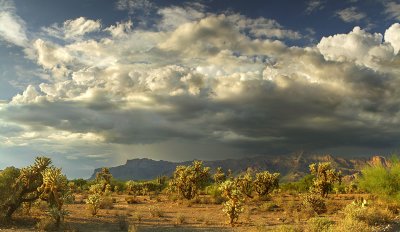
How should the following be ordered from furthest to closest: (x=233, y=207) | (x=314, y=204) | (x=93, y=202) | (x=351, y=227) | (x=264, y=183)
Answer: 1. (x=264, y=183)
2. (x=314, y=204)
3. (x=93, y=202)
4. (x=233, y=207)
5. (x=351, y=227)

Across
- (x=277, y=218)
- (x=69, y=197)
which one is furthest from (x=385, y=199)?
(x=69, y=197)

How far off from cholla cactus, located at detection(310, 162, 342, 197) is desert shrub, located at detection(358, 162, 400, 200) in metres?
10.8

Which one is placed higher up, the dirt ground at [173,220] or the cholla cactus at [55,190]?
the cholla cactus at [55,190]

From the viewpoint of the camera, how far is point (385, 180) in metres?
40.1

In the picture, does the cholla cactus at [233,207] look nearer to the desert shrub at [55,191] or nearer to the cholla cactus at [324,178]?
the desert shrub at [55,191]

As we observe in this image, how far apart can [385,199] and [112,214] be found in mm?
26892

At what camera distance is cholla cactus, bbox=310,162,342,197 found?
174 ft

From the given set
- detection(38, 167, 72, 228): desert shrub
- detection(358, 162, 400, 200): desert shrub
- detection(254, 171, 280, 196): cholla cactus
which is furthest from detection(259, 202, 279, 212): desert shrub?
detection(38, 167, 72, 228): desert shrub

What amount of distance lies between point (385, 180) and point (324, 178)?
1825 cm

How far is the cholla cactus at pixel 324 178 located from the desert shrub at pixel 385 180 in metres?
10.8

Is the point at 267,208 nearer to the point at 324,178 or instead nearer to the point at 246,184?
the point at 246,184

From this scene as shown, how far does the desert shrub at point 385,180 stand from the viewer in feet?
131

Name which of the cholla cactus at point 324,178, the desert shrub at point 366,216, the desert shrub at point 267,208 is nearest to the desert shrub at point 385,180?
the desert shrub at point 366,216

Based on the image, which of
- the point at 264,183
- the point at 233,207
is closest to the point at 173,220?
the point at 233,207
